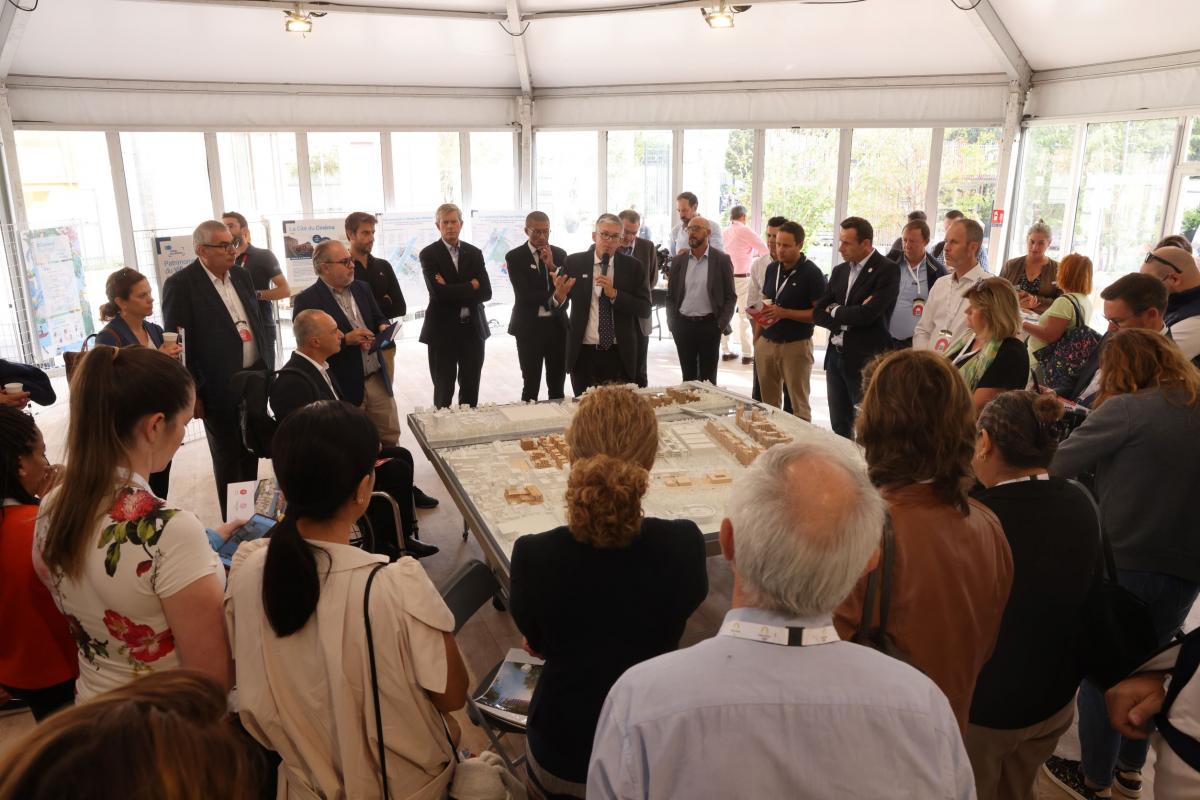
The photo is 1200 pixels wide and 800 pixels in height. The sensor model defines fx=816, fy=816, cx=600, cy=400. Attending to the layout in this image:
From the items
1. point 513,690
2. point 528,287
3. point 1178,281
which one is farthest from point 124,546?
point 528,287

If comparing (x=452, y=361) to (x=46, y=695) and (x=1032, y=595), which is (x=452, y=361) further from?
(x=1032, y=595)

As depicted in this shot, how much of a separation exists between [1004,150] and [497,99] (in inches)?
235

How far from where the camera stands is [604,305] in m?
5.67

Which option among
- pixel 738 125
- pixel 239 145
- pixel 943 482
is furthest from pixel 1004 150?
pixel 239 145

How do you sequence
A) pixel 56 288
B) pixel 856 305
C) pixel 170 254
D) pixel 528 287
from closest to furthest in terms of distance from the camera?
pixel 856 305 → pixel 528 287 → pixel 170 254 → pixel 56 288

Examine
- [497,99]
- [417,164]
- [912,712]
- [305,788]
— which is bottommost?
[305,788]

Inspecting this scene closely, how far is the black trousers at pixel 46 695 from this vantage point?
2016 millimetres

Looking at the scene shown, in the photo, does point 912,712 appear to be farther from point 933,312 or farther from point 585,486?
point 933,312

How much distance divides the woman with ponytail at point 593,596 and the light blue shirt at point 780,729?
2.00ft

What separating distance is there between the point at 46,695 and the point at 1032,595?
94.3 inches

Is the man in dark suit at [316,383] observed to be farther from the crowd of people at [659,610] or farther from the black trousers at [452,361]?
the black trousers at [452,361]

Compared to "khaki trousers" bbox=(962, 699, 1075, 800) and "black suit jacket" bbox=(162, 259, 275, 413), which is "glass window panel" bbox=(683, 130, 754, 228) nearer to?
"black suit jacket" bbox=(162, 259, 275, 413)

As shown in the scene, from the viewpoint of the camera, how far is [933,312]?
4902 millimetres

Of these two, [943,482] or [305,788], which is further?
[943,482]
